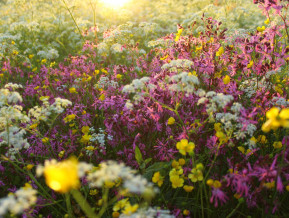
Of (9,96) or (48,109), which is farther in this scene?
(48,109)

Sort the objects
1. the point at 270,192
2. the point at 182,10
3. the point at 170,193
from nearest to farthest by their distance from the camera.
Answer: the point at 270,192
the point at 170,193
the point at 182,10

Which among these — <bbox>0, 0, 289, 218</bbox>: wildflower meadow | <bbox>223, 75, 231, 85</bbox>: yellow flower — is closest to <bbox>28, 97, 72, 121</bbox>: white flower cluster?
<bbox>0, 0, 289, 218</bbox>: wildflower meadow

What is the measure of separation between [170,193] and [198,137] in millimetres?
486

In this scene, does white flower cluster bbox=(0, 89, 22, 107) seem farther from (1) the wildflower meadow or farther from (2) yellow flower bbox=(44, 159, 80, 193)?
(2) yellow flower bbox=(44, 159, 80, 193)

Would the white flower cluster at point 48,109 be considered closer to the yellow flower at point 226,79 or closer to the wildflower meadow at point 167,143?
the wildflower meadow at point 167,143

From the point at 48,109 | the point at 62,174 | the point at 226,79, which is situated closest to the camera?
the point at 62,174

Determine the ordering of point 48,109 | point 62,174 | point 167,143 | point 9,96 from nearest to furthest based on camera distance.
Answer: point 62,174, point 9,96, point 48,109, point 167,143

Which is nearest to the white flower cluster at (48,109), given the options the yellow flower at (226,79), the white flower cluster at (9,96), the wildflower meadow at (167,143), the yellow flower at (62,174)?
the wildflower meadow at (167,143)

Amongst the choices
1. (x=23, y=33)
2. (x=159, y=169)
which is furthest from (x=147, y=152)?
(x=23, y=33)

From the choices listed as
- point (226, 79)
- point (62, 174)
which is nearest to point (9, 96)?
point (62, 174)

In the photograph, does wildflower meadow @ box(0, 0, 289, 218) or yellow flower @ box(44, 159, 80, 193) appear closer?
yellow flower @ box(44, 159, 80, 193)

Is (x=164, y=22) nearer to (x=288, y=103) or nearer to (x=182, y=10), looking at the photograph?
(x=182, y=10)

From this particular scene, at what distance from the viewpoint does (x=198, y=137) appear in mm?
1961

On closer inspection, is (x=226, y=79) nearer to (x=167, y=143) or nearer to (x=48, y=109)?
(x=167, y=143)
